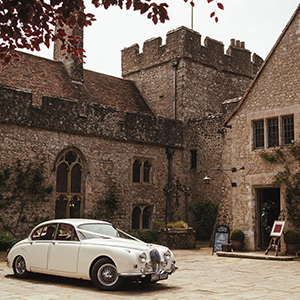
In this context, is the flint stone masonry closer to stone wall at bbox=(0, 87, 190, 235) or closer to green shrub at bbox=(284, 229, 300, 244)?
stone wall at bbox=(0, 87, 190, 235)

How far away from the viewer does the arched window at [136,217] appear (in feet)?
62.4

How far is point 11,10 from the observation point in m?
4.16

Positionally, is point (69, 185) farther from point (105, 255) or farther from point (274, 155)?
point (105, 255)

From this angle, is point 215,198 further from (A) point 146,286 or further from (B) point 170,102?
(A) point 146,286

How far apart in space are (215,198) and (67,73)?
8.87 metres

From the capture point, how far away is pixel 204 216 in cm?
1975

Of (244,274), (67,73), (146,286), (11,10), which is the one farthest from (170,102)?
(11,10)

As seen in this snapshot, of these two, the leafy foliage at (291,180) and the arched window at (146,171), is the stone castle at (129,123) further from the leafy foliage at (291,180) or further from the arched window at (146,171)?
the leafy foliage at (291,180)

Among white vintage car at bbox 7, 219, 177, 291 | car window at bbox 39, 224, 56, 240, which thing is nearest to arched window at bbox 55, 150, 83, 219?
white vintage car at bbox 7, 219, 177, 291

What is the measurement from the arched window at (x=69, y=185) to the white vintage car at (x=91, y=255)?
7.61 metres

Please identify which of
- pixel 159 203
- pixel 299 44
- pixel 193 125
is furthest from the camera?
pixel 193 125

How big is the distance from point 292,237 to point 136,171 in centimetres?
779

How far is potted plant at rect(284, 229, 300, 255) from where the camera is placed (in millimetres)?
13375

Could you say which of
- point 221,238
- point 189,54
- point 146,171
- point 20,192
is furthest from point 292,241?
point 189,54
